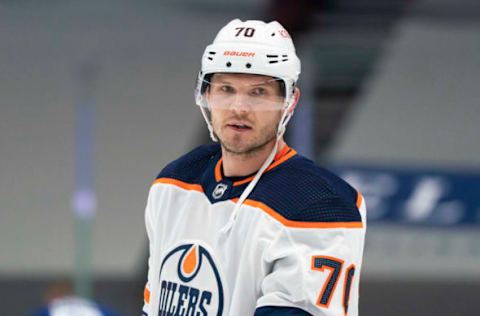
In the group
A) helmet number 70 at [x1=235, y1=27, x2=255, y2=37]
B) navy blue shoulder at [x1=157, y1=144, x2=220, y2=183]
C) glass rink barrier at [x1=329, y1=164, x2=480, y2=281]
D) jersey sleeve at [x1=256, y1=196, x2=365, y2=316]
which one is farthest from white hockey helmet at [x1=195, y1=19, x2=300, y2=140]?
glass rink barrier at [x1=329, y1=164, x2=480, y2=281]

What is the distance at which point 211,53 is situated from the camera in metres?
1.88

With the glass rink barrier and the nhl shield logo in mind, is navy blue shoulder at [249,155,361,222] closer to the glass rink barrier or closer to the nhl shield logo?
the nhl shield logo

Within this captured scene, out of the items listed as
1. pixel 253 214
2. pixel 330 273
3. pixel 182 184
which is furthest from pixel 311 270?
pixel 182 184

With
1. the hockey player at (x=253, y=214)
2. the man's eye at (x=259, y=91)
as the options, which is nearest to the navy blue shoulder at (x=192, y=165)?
the hockey player at (x=253, y=214)

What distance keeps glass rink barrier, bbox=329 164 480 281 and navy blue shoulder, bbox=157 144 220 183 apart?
289 inches

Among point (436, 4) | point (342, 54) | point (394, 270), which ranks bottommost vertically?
point (394, 270)

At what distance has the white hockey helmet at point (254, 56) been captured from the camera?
1832 millimetres

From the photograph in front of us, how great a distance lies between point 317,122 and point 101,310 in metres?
3.82

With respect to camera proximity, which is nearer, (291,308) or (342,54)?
(291,308)

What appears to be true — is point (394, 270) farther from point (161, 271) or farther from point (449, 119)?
point (161, 271)

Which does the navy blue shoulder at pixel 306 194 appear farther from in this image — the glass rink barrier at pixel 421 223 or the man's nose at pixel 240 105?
the glass rink barrier at pixel 421 223

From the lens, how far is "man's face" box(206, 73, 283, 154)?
71.2 inches

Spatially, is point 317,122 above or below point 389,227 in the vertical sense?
above

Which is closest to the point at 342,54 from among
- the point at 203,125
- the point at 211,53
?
the point at 203,125
